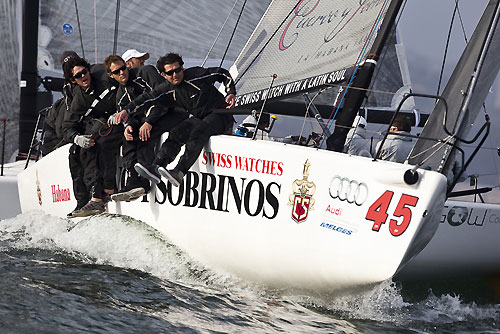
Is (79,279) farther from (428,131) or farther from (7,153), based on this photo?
(7,153)

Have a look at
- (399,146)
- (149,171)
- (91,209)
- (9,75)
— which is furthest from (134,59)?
(9,75)

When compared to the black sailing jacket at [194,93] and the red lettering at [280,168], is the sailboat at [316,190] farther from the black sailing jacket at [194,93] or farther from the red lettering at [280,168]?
the black sailing jacket at [194,93]

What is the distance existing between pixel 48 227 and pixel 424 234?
2891mm

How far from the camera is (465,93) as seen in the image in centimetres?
417

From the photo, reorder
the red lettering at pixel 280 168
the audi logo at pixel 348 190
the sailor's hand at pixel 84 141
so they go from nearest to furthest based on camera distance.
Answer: the audi logo at pixel 348 190 → the red lettering at pixel 280 168 → the sailor's hand at pixel 84 141

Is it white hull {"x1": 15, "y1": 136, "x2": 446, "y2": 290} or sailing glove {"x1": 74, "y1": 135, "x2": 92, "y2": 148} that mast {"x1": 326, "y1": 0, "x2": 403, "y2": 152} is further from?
sailing glove {"x1": 74, "y1": 135, "x2": 92, "y2": 148}

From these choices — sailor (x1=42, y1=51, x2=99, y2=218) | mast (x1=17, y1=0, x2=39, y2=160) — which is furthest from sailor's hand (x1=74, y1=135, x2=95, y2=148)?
mast (x1=17, y1=0, x2=39, y2=160)

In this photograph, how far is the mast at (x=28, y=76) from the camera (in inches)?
299

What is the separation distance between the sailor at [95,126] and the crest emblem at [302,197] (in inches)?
58.5

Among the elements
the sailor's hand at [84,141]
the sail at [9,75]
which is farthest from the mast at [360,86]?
the sail at [9,75]

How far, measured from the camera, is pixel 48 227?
5551 millimetres

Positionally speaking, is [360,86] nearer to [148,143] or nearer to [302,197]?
[302,197]

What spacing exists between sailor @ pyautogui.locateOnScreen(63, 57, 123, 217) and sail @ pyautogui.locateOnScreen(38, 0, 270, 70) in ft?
→ 9.12

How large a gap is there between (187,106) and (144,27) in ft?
12.0
